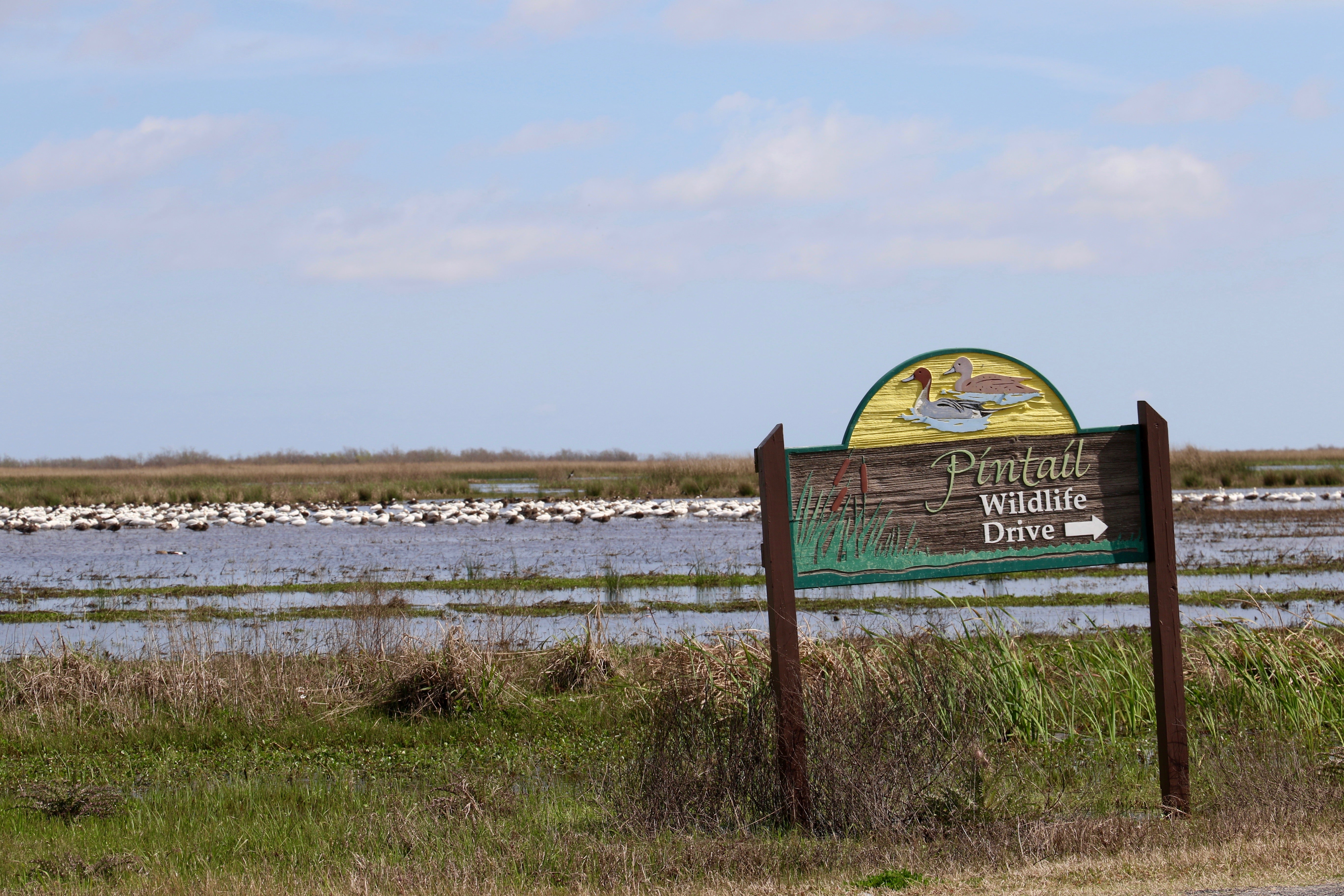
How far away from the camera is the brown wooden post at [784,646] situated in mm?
6176

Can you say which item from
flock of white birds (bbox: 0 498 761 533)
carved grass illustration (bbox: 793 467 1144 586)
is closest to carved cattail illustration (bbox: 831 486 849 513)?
carved grass illustration (bbox: 793 467 1144 586)

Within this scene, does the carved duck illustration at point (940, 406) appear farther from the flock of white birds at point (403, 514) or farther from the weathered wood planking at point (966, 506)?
the flock of white birds at point (403, 514)

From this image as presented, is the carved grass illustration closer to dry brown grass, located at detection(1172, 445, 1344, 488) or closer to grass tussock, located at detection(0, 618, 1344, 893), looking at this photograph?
grass tussock, located at detection(0, 618, 1344, 893)

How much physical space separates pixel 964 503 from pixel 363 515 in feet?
122

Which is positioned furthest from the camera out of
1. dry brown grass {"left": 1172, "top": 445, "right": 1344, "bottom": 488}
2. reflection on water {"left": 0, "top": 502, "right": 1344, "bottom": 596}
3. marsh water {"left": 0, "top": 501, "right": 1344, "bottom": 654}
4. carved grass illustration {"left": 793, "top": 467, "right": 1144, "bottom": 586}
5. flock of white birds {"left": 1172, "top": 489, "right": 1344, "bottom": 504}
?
dry brown grass {"left": 1172, "top": 445, "right": 1344, "bottom": 488}

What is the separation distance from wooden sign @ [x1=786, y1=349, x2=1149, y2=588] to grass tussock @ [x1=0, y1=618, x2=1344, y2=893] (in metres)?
A: 0.85

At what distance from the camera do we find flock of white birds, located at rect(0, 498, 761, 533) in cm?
3941

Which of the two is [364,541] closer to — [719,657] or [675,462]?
[719,657]

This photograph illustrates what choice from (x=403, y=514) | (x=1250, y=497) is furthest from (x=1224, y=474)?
(x=403, y=514)

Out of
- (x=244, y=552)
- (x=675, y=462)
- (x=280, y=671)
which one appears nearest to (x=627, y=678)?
(x=280, y=671)

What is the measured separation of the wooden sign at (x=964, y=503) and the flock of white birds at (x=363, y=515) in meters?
32.9

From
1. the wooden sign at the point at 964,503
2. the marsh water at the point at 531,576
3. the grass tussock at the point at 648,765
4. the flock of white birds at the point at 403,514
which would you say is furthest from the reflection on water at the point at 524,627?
the flock of white birds at the point at 403,514

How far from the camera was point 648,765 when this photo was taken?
21.6 feet

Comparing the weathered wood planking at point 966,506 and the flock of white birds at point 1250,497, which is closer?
the weathered wood planking at point 966,506
